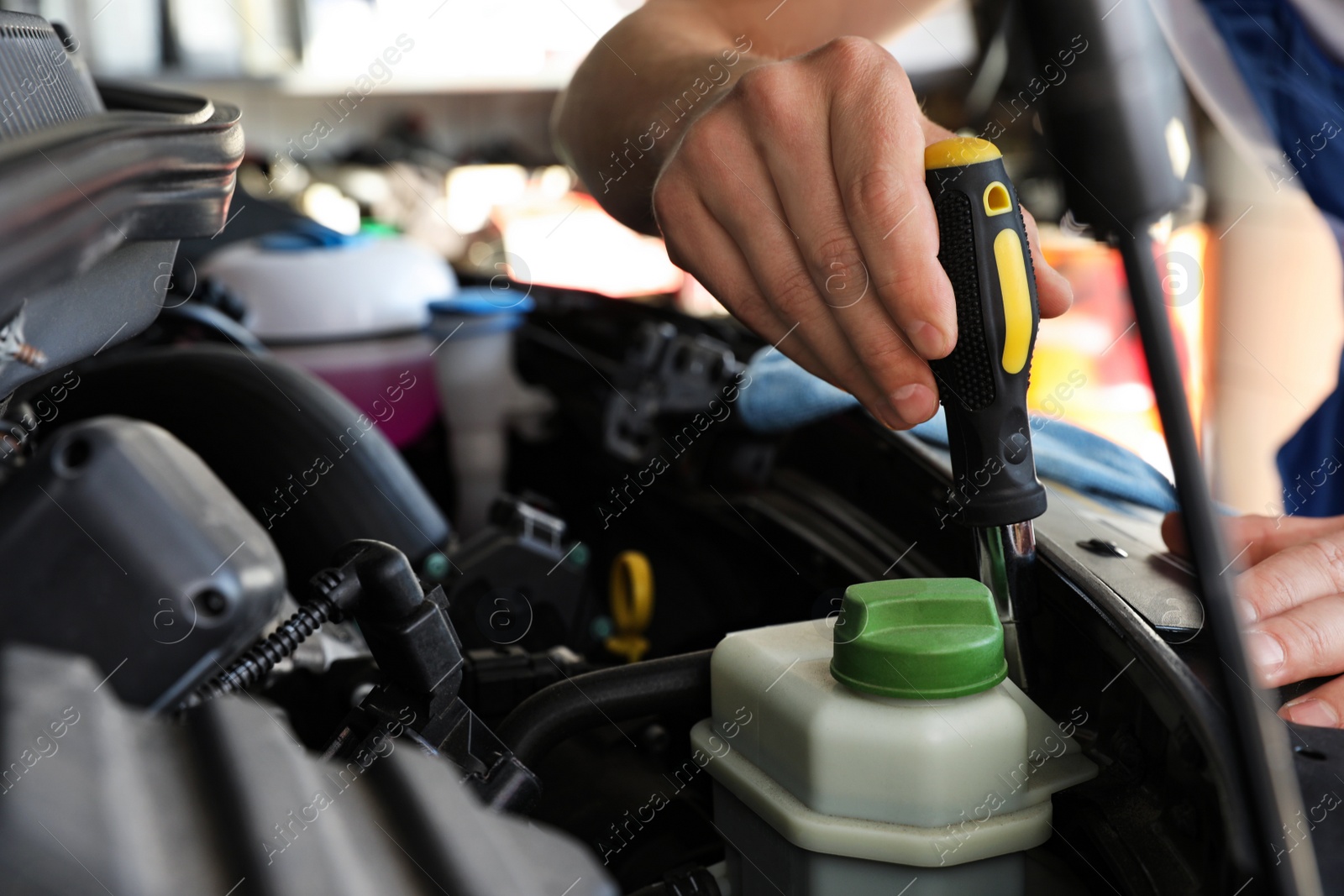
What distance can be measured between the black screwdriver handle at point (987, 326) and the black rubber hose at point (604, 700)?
13cm

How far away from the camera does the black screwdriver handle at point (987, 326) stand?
40 cm

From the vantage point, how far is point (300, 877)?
194 millimetres

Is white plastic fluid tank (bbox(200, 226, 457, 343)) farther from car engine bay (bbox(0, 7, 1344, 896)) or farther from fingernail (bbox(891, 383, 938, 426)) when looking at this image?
fingernail (bbox(891, 383, 938, 426))

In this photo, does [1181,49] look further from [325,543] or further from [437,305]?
[325,543]

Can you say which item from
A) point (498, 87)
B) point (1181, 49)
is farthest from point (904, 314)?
point (498, 87)

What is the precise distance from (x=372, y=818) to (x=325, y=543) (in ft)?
1.40

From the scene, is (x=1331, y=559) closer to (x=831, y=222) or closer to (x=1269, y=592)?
(x=1269, y=592)

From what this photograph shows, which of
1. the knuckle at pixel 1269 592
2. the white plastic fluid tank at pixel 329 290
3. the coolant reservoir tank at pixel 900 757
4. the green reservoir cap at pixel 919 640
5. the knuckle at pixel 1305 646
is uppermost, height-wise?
the green reservoir cap at pixel 919 640

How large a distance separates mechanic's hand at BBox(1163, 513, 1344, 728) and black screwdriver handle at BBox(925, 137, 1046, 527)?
77 mm

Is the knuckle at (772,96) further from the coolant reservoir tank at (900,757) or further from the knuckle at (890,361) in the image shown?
the coolant reservoir tank at (900,757)

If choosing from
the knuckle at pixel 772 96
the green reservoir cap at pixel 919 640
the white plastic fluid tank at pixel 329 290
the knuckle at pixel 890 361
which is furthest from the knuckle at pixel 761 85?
the white plastic fluid tank at pixel 329 290

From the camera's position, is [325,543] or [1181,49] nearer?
[325,543]

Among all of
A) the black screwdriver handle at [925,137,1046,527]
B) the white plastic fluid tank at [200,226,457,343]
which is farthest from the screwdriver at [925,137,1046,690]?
the white plastic fluid tank at [200,226,457,343]

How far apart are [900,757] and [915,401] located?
17 cm
